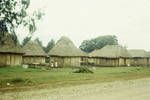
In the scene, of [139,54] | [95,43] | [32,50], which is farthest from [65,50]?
[95,43]

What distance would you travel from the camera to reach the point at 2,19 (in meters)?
24.7

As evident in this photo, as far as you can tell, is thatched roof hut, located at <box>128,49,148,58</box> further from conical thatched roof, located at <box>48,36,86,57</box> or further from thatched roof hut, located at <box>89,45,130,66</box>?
conical thatched roof, located at <box>48,36,86,57</box>

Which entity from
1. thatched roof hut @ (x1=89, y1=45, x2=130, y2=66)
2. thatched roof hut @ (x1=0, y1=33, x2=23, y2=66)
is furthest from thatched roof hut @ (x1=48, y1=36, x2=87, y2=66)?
thatched roof hut @ (x1=0, y1=33, x2=23, y2=66)

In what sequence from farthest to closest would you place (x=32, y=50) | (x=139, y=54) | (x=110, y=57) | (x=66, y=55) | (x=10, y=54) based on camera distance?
(x=139, y=54)
(x=110, y=57)
(x=66, y=55)
(x=32, y=50)
(x=10, y=54)

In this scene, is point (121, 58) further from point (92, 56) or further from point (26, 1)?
point (26, 1)

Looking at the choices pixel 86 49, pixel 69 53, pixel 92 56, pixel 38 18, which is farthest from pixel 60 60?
pixel 86 49

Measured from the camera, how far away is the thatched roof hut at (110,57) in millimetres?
68438

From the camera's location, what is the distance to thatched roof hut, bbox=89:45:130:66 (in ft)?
225

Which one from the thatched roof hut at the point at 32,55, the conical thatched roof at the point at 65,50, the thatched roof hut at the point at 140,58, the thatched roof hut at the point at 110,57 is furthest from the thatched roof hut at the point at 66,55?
the thatched roof hut at the point at 140,58

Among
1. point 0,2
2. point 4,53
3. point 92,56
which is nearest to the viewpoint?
point 0,2

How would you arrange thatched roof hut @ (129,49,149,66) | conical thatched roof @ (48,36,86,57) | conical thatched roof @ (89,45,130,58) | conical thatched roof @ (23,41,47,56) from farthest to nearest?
thatched roof hut @ (129,49,149,66)
conical thatched roof @ (89,45,130,58)
conical thatched roof @ (48,36,86,57)
conical thatched roof @ (23,41,47,56)

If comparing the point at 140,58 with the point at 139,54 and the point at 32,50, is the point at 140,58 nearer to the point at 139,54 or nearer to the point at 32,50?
the point at 139,54

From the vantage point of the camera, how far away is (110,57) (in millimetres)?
68000

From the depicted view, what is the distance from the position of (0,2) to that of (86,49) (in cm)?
10093
